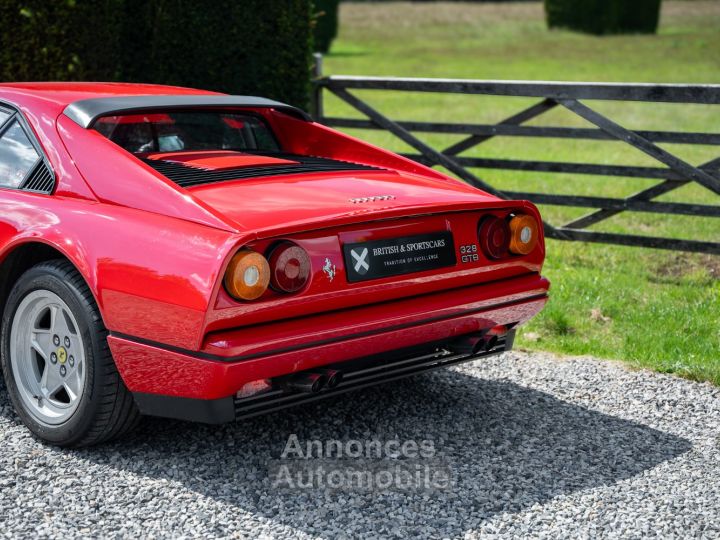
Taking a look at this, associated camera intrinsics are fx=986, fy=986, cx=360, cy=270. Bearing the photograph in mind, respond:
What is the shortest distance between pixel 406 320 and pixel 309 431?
0.78 metres

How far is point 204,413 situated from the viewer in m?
3.54

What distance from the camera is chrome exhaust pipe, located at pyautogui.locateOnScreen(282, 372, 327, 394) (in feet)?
11.8

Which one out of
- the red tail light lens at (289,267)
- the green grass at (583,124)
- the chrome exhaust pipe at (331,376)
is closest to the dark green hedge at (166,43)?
the green grass at (583,124)

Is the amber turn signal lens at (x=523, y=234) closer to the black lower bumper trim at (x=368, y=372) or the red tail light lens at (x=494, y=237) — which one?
the red tail light lens at (x=494, y=237)

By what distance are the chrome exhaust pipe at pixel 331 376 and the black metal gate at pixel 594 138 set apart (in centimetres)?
409

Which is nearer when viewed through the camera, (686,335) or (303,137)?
(303,137)

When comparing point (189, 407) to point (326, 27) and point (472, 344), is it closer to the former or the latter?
point (472, 344)

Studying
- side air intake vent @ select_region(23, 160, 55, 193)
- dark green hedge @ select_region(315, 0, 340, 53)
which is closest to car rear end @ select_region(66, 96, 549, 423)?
side air intake vent @ select_region(23, 160, 55, 193)

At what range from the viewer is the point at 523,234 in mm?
4227

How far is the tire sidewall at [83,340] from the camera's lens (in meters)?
3.75

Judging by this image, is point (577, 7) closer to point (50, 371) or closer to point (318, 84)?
point (318, 84)

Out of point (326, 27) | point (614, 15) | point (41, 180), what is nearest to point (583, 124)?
point (326, 27)

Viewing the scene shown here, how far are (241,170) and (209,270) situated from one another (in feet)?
3.15

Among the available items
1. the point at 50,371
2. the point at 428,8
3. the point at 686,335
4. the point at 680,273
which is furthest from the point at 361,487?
the point at 428,8
